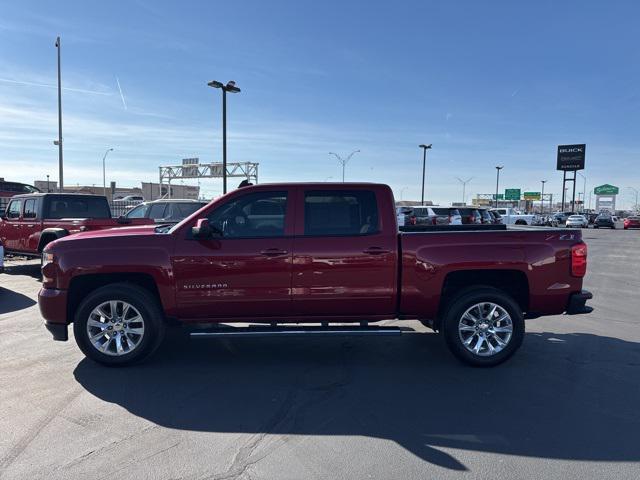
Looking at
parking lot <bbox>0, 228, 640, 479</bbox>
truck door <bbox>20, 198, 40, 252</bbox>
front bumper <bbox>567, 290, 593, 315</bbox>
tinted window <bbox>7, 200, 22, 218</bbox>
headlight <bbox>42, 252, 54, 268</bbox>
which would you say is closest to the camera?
parking lot <bbox>0, 228, 640, 479</bbox>

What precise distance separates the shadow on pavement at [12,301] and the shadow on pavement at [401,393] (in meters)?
3.68

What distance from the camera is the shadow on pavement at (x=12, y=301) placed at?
817cm

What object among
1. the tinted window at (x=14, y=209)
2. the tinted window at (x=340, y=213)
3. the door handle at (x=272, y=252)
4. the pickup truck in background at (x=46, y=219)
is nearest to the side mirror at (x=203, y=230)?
the door handle at (x=272, y=252)

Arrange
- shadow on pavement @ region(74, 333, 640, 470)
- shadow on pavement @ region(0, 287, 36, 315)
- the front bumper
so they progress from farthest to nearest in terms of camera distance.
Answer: shadow on pavement @ region(0, 287, 36, 315) < the front bumper < shadow on pavement @ region(74, 333, 640, 470)

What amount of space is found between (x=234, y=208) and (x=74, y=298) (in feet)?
6.69

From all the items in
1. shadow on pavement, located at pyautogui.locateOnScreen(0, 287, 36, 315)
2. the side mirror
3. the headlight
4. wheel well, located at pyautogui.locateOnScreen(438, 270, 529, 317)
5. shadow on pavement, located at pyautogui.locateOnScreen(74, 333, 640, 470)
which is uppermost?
the side mirror

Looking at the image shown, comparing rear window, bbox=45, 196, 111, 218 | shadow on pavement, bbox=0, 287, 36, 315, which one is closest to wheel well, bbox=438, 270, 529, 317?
shadow on pavement, bbox=0, 287, 36, 315

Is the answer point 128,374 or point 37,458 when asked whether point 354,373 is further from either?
point 37,458

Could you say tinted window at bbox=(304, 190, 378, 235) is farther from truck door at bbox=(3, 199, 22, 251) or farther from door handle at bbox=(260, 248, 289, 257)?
truck door at bbox=(3, 199, 22, 251)

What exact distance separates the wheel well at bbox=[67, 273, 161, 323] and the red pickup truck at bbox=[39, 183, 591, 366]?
0.04 feet

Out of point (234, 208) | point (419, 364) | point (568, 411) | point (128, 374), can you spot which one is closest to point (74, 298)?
point (128, 374)

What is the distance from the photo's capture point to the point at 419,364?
18.2 ft

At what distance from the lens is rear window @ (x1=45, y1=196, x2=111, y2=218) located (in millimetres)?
11617

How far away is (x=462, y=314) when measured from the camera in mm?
5398
